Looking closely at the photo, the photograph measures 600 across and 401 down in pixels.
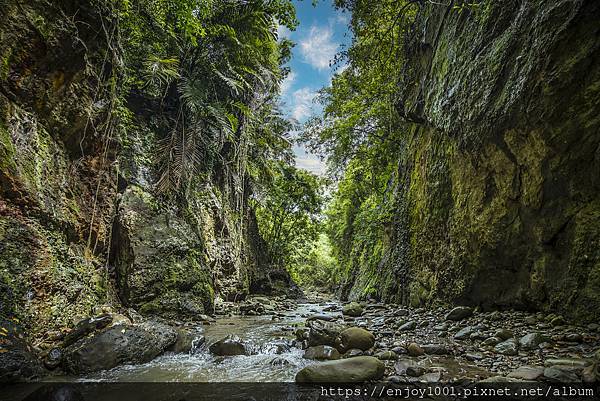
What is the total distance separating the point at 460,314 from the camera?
483cm

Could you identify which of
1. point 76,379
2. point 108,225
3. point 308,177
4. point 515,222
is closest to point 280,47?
point 308,177

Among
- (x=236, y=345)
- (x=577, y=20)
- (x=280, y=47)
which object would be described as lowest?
(x=236, y=345)

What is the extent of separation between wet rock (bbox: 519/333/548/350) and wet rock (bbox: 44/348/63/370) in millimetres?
4735

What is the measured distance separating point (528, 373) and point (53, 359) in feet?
14.2

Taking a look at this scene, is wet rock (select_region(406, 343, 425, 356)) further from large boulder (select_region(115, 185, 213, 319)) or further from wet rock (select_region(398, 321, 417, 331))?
large boulder (select_region(115, 185, 213, 319))

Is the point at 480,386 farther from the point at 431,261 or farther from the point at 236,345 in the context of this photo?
the point at 431,261

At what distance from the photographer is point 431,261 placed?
6.41m

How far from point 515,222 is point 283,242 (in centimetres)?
1323

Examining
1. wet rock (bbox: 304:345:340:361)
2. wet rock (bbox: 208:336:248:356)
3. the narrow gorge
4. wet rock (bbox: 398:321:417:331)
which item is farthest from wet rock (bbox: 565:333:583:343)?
wet rock (bbox: 208:336:248:356)

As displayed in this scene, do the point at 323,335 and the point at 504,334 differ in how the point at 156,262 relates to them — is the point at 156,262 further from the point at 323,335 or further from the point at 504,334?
the point at 504,334

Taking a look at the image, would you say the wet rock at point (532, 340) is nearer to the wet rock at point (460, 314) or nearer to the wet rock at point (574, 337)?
the wet rock at point (574, 337)

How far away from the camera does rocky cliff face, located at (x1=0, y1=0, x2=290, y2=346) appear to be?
339cm

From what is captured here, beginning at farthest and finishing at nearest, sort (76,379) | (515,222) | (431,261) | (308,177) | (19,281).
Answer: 1. (308,177)
2. (431,261)
3. (515,222)
4. (19,281)
5. (76,379)

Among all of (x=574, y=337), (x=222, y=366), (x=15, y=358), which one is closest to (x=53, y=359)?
(x=15, y=358)
